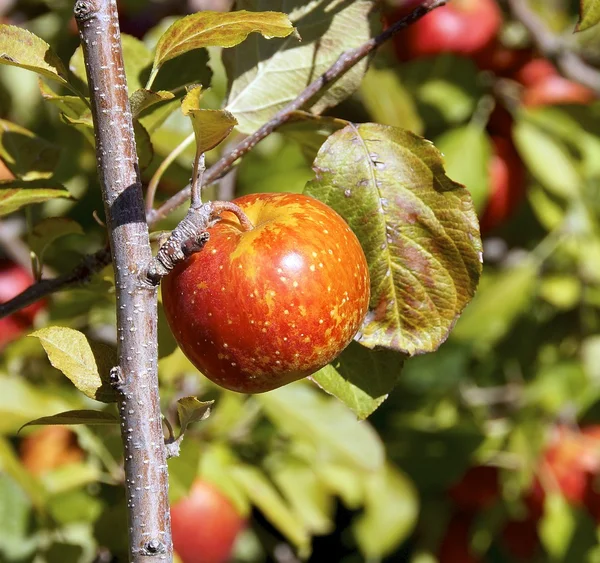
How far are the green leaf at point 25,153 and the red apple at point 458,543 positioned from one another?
Answer: 120 cm

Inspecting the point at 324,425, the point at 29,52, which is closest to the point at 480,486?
the point at 324,425

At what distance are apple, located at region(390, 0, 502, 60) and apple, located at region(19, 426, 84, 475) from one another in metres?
0.89

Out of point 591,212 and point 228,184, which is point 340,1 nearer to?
point 228,184

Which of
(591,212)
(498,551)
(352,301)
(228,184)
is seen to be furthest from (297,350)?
(498,551)

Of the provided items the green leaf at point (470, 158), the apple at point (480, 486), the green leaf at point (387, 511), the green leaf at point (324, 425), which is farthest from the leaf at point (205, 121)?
the apple at point (480, 486)

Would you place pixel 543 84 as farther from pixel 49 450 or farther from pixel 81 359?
pixel 81 359

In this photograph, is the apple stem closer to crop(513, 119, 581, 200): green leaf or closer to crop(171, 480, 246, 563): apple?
crop(171, 480, 246, 563): apple

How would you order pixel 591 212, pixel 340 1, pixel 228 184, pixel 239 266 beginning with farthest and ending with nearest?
pixel 591 212, pixel 228 184, pixel 340 1, pixel 239 266

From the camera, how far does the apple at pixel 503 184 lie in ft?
5.27

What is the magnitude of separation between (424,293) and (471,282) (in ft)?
0.11

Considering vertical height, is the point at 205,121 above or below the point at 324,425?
above

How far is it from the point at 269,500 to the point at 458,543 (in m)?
0.55

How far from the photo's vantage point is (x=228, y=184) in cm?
138

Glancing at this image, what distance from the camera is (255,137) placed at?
25.1 inches
